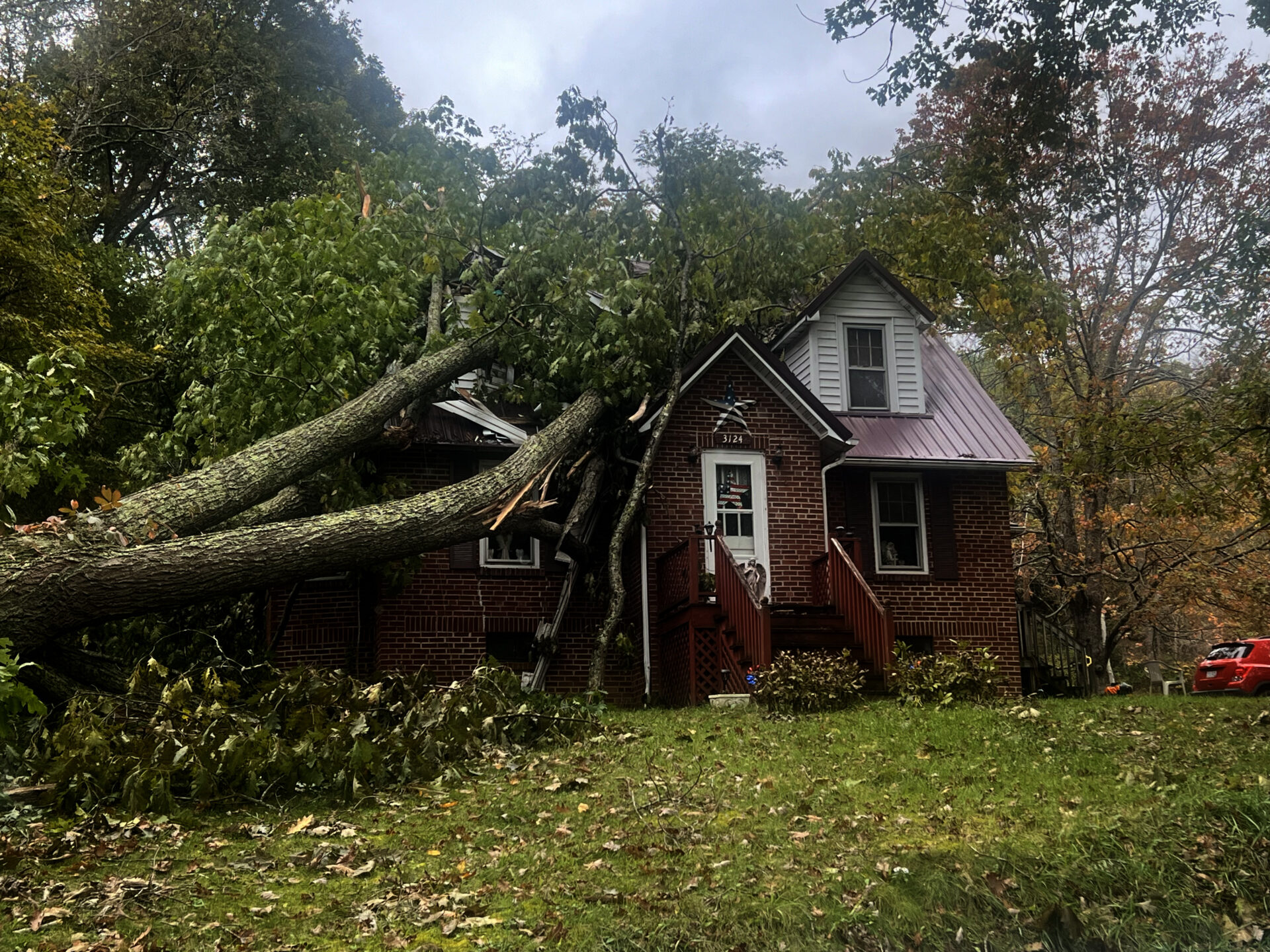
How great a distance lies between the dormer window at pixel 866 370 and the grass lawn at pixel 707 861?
1058 centimetres

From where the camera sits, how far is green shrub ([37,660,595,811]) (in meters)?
8.27

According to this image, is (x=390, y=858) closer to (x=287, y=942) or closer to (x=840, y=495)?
(x=287, y=942)

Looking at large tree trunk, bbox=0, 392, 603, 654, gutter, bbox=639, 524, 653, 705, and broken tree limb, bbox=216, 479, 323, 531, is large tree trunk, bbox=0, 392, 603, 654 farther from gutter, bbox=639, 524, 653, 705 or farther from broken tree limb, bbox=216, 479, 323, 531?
gutter, bbox=639, 524, 653, 705

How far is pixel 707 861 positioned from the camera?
23.4ft

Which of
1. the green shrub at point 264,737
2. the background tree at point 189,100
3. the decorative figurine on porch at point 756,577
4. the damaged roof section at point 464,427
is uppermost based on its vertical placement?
the background tree at point 189,100

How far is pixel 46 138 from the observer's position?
20516 millimetres

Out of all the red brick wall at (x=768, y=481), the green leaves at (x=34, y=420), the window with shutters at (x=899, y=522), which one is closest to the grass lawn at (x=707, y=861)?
the green leaves at (x=34, y=420)

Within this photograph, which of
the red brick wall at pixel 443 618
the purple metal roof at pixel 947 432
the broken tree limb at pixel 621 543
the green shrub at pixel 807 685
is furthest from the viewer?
the purple metal roof at pixel 947 432

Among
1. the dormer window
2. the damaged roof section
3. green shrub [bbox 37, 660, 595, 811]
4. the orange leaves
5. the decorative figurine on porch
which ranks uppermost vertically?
the dormer window

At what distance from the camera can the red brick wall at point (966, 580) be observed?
1908 cm

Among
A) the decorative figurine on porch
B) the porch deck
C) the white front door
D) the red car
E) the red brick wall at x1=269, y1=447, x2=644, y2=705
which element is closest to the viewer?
the porch deck

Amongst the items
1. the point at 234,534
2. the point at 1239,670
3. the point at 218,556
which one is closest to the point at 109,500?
the point at 218,556

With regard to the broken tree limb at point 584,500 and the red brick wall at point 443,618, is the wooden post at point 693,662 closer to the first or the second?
the red brick wall at point 443,618

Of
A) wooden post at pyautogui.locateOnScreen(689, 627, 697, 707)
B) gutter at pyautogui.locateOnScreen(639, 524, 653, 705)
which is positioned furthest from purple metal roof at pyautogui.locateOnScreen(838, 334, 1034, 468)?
wooden post at pyautogui.locateOnScreen(689, 627, 697, 707)
